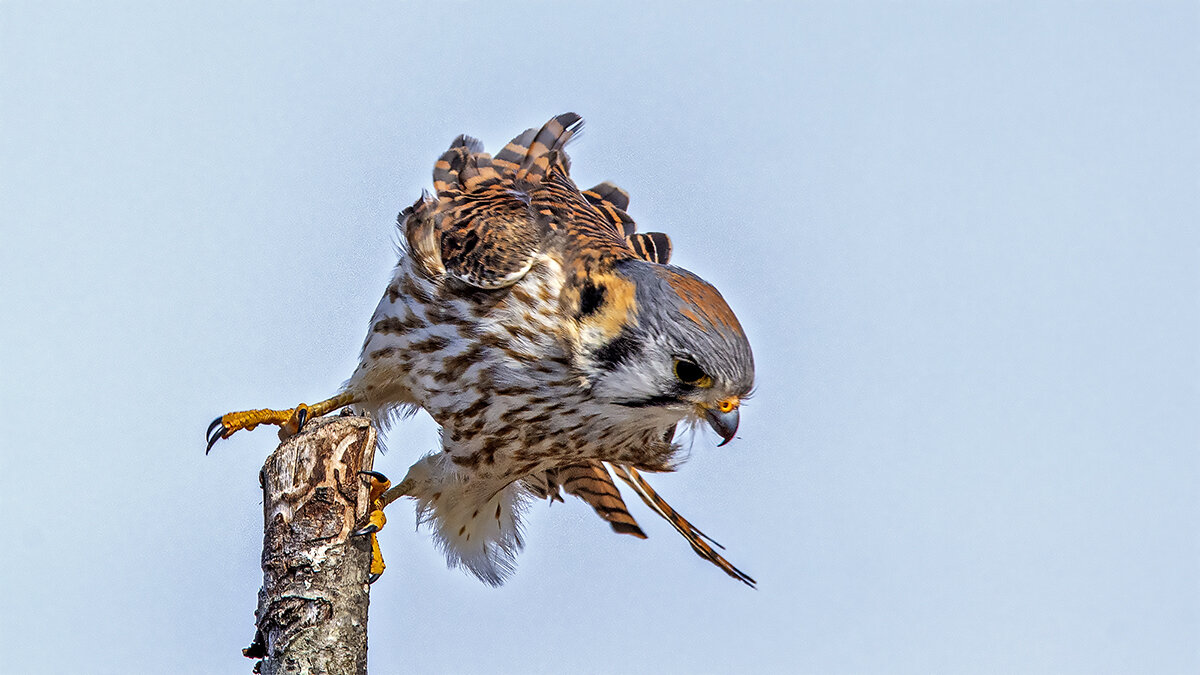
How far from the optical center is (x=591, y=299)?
3566mm

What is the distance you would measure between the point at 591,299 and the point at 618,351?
0.60 feet

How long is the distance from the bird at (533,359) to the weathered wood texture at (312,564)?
0.22 m

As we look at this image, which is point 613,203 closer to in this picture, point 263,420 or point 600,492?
point 600,492

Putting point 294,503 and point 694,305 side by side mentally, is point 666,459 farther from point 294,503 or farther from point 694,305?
point 294,503

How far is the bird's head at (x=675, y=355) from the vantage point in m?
3.38

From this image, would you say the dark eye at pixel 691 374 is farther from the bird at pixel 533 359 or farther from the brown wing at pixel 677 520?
the brown wing at pixel 677 520

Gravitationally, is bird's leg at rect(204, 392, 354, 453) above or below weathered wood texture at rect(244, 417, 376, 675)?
above

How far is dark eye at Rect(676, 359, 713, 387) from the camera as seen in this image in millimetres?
3385

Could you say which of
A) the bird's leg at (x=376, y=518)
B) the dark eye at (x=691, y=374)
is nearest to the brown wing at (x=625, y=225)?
the dark eye at (x=691, y=374)

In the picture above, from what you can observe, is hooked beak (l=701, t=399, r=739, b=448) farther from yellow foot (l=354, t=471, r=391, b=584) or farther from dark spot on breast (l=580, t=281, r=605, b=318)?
yellow foot (l=354, t=471, r=391, b=584)

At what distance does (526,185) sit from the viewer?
431 centimetres

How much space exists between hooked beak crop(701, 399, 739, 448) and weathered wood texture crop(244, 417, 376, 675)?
982 millimetres

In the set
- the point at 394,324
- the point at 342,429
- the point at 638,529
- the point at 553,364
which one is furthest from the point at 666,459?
the point at 342,429

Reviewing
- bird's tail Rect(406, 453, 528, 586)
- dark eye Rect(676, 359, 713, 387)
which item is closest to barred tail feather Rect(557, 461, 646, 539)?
bird's tail Rect(406, 453, 528, 586)
